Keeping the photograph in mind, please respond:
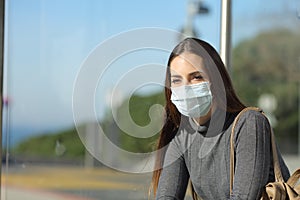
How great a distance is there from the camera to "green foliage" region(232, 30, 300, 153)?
461 inches

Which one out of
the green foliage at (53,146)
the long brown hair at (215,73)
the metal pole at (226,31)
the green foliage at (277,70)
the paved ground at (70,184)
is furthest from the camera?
the green foliage at (277,70)

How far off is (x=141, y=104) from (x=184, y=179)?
0.83 metres

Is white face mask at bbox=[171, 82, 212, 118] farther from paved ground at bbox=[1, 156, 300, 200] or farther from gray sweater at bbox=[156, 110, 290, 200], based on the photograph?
paved ground at bbox=[1, 156, 300, 200]

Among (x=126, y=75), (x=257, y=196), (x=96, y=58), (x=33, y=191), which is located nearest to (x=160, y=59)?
(x=126, y=75)

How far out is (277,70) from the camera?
41.8 feet

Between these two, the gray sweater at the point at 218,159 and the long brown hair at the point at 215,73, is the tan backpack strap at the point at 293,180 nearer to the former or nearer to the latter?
the gray sweater at the point at 218,159

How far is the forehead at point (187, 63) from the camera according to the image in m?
2.45

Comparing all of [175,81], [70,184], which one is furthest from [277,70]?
[175,81]

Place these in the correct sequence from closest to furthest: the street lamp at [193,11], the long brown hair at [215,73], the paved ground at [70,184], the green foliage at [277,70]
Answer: the long brown hair at [215,73]
the paved ground at [70,184]
the street lamp at [193,11]
the green foliage at [277,70]

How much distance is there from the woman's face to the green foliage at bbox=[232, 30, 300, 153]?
27.4ft

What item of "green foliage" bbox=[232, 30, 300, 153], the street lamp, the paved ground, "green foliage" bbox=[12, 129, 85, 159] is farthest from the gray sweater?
"green foliage" bbox=[232, 30, 300, 153]

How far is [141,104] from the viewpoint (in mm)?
3328

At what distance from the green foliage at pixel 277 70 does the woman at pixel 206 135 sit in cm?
831

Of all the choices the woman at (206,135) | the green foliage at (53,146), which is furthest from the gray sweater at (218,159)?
the green foliage at (53,146)
